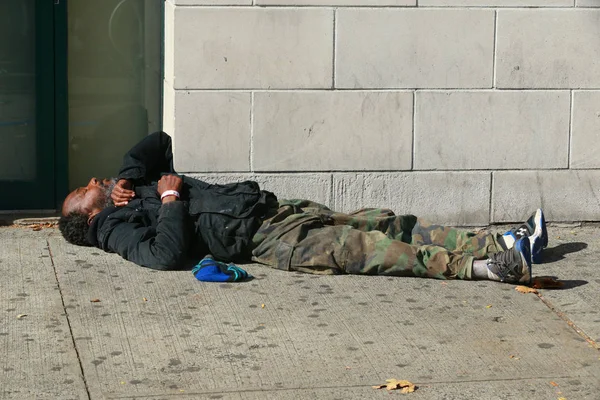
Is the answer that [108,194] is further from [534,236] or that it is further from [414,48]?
[534,236]

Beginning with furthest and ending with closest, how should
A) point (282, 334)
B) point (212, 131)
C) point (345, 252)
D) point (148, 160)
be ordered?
point (212, 131)
point (148, 160)
point (345, 252)
point (282, 334)

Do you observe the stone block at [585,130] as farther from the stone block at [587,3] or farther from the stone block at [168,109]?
the stone block at [168,109]

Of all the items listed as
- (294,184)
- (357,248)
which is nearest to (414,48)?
(294,184)

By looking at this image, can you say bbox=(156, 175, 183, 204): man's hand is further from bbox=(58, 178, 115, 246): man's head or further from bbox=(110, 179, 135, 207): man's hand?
bbox=(58, 178, 115, 246): man's head

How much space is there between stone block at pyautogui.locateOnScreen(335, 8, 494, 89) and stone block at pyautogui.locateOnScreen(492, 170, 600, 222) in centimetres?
73

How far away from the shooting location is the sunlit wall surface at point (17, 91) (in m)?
7.00

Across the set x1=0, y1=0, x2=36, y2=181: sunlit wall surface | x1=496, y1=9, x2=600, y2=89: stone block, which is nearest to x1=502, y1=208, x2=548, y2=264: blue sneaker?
x1=496, y1=9, x2=600, y2=89: stone block

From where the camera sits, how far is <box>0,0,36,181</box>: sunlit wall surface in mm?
7000

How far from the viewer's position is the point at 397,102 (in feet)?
22.8

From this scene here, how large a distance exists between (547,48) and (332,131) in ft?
5.30

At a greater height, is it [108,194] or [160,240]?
[108,194]

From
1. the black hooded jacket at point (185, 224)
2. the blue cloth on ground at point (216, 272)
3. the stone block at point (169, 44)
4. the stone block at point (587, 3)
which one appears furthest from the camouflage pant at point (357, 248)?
the stone block at point (587, 3)

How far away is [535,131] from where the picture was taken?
280 inches

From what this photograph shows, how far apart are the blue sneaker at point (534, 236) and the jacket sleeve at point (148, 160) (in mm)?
2273
